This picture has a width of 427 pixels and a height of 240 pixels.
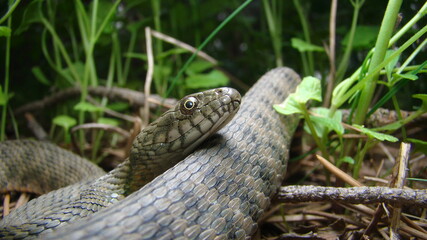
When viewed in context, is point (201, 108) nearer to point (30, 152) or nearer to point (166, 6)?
point (30, 152)

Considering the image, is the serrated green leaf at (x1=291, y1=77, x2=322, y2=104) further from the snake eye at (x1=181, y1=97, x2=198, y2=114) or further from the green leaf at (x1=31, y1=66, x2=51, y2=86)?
the green leaf at (x1=31, y1=66, x2=51, y2=86)

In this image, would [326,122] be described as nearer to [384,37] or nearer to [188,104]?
[384,37]

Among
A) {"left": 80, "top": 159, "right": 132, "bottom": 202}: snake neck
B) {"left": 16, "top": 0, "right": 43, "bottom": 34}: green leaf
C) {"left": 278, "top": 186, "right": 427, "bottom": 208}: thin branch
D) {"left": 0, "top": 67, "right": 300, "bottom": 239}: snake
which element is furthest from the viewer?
{"left": 16, "top": 0, "right": 43, "bottom": 34}: green leaf

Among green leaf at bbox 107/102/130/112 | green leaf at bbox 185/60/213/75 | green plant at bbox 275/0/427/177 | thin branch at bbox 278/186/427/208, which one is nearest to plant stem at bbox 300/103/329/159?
green plant at bbox 275/0/427/177

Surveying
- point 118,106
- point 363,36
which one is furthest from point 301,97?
point 118,106

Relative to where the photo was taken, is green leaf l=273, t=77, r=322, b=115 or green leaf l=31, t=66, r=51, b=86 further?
green leaf l=31, t=66, r=51, b=86

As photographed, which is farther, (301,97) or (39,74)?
(39,74)
